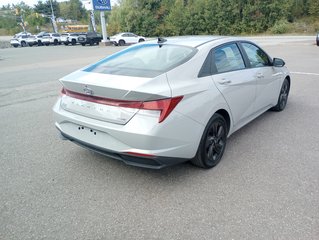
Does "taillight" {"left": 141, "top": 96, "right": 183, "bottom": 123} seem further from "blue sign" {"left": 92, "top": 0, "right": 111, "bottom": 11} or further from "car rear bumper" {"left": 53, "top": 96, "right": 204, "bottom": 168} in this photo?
"blue sign" {"left": 92, "top": 0, "right": 111, "bottom": 11}

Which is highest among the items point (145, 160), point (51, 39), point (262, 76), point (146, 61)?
point (146, 61)

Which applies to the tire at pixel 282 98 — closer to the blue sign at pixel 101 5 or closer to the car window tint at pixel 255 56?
the car window tint at pixel 255 56

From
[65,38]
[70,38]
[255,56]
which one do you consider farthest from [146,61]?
[65,38]

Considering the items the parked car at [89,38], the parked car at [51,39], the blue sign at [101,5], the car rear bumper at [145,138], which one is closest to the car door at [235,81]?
the car rear bumper at [145,138]

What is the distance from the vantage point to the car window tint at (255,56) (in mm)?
4094

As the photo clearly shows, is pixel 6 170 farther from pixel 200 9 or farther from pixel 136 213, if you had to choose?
pixel 200 9

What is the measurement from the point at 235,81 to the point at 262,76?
3.20ft

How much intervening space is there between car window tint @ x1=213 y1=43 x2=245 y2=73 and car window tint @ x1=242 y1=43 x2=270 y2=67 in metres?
0.30

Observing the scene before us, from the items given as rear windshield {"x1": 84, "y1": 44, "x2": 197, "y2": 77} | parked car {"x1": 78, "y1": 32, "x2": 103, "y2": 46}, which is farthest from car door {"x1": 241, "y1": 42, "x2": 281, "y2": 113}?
parked car {"x1": 78, "y1": 32, "x2": 103, "y2": 46}

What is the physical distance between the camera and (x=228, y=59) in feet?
11.8

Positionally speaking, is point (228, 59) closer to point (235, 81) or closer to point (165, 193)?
point (235, 81)

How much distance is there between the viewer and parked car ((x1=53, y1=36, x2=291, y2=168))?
8.36 feet

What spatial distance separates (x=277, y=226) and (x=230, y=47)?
2422mm

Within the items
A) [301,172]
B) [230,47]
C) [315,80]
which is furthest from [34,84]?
[315,80]
